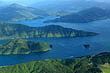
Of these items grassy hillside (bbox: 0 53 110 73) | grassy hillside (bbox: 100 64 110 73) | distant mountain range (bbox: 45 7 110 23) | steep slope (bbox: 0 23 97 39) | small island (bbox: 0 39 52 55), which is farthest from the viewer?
distant mountain range (bbox: 45 7 110 23)

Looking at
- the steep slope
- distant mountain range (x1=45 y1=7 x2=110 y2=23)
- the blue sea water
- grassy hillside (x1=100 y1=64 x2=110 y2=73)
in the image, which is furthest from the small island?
distant mountain range (x1=45 y1=7 x2=110 y2=23)

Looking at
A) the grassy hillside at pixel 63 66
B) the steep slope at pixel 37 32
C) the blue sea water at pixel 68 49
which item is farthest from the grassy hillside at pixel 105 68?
the steep slope at pixel 37 32

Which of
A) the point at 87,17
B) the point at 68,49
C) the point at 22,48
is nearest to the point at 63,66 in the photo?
the point at 68,49

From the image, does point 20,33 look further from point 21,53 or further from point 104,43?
point 104,43

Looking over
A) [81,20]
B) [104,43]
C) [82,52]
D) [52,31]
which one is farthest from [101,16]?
[82,52]

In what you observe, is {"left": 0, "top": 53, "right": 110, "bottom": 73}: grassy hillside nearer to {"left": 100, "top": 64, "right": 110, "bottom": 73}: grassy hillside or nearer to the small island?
{"left": 100, "top": 64, "right": 110, "bottom": 73}: grassy hillside

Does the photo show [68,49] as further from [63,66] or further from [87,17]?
[87,17]
